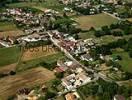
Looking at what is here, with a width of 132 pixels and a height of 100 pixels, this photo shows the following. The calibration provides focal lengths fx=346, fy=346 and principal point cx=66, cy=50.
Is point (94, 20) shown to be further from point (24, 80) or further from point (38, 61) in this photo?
point (24, 80)

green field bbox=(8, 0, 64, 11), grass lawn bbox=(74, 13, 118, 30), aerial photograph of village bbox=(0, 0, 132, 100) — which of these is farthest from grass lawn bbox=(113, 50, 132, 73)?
green field bbox=(8, 0, 64, 11)

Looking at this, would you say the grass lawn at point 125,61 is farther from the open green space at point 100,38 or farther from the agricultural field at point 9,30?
the agricultural field at point 9,30

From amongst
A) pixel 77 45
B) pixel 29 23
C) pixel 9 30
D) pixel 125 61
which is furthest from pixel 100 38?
pixel 9 30

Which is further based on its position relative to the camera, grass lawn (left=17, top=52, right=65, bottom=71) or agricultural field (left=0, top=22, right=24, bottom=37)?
agricultural field (left=0, top=22, right=24, bottom=37)

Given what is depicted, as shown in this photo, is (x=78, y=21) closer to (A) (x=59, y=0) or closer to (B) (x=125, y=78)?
(A) (x=59, y=0)

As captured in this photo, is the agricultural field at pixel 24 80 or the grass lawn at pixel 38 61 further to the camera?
the grass lawn at pixel 38 61

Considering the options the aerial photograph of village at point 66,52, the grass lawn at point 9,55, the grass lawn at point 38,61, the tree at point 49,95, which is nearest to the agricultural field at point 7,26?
the aerial photograph of village at point 66,52

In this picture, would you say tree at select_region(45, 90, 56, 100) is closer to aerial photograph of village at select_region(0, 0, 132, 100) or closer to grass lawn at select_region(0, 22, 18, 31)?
aerial photograph of village at select_region(0, 0, 132, 100)

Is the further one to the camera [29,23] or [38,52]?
[29,23]
